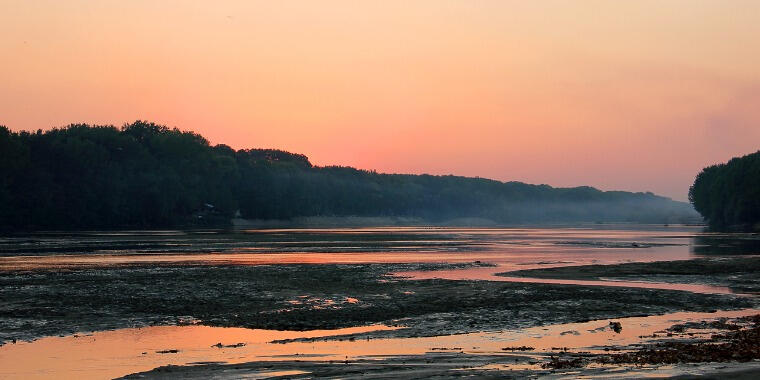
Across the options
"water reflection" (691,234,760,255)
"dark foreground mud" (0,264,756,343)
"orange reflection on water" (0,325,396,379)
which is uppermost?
"water reflection" (691,234,760,255)

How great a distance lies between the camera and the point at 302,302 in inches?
1467

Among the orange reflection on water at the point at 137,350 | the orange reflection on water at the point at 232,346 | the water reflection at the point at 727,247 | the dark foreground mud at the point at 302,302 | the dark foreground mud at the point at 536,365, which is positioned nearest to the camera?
the dark foreground mud at the point at 536,365

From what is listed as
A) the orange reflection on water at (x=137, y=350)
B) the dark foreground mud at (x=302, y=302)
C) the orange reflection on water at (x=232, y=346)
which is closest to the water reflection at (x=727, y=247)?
the dark foreground mud at (x=302, y=302)

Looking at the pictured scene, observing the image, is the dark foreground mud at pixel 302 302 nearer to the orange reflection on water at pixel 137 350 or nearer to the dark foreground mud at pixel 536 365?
the orange reflection on water at pixel 137 350

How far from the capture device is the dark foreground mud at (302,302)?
30375mm

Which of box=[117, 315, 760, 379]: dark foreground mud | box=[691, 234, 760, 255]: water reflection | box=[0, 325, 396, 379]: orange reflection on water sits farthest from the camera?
box=[691, 234, 760, 255]: water reflection

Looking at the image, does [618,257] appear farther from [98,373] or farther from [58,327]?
[98,373]

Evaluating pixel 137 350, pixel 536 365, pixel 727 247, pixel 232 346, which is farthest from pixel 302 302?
pixel 727 247

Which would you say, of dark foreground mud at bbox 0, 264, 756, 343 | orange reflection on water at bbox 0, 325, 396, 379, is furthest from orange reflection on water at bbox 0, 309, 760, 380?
dark foreground mud at bbox 0, 264, 756, 343

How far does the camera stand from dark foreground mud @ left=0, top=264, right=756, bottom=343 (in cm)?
3038

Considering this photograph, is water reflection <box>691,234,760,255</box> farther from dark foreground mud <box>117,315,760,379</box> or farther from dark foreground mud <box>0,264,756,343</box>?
dark foreground mud <box>117,315,760,379</box>

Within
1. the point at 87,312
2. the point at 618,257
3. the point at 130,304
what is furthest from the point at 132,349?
the point at 618,257

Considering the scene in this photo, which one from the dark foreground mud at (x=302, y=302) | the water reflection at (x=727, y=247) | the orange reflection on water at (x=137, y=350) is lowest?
the orange reflection on water at (x=137, y=350)

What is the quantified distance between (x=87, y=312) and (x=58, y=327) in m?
3.84
